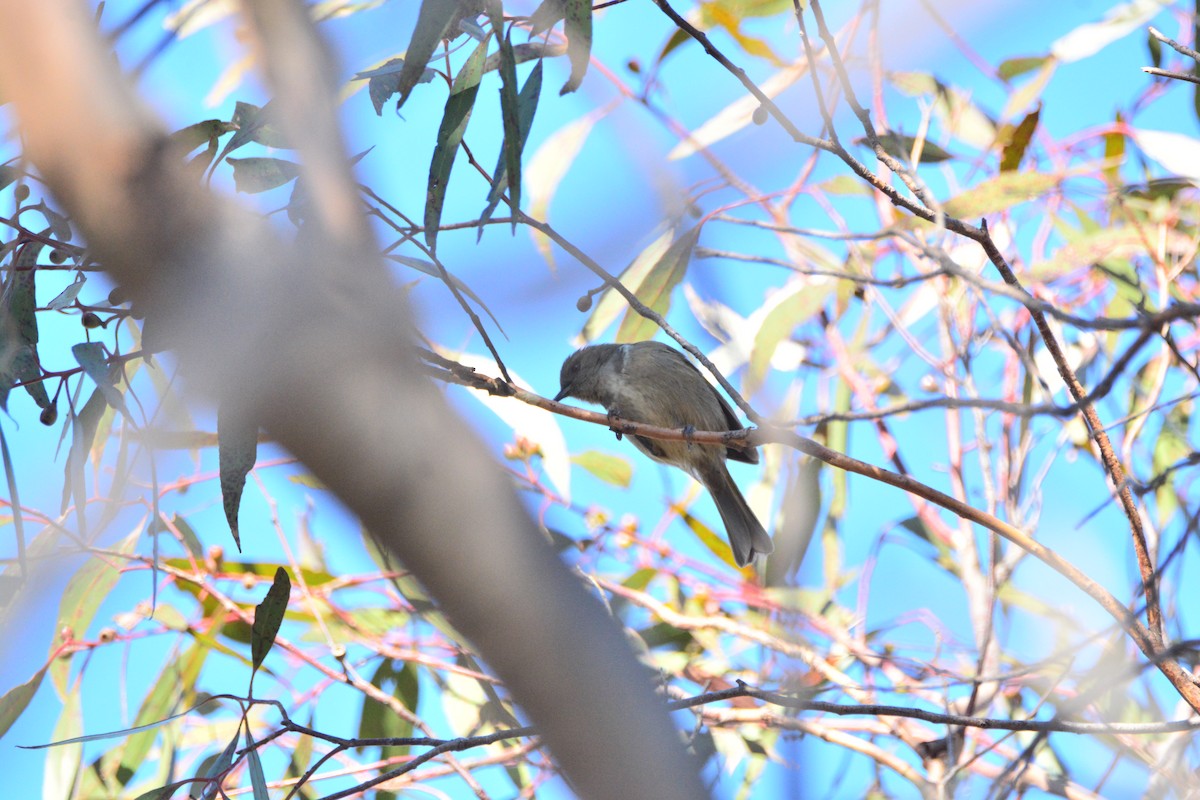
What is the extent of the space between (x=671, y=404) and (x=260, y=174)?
2.70m

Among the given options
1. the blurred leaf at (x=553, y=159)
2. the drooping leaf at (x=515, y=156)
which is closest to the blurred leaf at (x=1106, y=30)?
the blurred leaf at (x=553, y=159)

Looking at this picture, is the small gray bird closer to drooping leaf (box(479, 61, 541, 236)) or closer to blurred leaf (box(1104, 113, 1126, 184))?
blurred leaf (box(1104, 113, 1126, 184))

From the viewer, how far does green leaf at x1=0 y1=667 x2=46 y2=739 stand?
299cm

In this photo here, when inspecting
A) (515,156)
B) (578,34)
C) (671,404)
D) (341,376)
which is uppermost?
(671,404)

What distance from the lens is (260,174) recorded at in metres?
1.85

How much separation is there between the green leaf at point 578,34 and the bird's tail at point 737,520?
2.42 m

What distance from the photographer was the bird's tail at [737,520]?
3.91m

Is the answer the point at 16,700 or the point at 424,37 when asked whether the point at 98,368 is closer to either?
the point at 424,37

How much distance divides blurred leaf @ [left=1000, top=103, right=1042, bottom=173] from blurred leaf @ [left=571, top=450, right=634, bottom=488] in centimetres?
160

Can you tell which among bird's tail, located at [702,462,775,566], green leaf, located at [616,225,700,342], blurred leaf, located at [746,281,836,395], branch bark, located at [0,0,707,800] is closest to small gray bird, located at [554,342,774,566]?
bird's tail, located at [702,462,775,566]

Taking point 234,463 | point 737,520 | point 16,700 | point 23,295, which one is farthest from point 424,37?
point 737,520

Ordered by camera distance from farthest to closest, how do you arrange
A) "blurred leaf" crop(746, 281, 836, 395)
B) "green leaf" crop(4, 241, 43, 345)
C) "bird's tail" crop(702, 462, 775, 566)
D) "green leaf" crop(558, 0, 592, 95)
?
"bird's tail" crop(702, 462, 775, 566) < "blurred leaf" crop(746, 281, 836, 395) < "green leaf" crop(4, 241, 43, 345) < "green leaf" crop(558, 0, 592, 95)

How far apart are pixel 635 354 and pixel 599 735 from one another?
11.7 feet

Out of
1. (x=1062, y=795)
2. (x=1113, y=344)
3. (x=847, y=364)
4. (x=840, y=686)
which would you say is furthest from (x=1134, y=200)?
(x=840, y=686)
